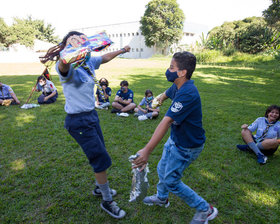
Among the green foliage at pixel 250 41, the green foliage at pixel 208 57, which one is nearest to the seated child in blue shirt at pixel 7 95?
the green foliage at pixel 208 57

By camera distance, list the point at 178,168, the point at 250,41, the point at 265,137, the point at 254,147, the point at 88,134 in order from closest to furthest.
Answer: the point at 178,168
the point at 88,134
the point at 254,147
the point at 265,137
the point at 250,41

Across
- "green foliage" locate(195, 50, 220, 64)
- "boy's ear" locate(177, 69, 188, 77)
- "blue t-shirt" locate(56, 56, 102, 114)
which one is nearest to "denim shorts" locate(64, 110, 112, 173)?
"blue t-shirt" locate(56, 56, 102, 114)

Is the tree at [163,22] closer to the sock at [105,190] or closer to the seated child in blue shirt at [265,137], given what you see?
A: the seated child in blue shirt at [265,137]

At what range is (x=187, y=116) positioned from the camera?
184 cm

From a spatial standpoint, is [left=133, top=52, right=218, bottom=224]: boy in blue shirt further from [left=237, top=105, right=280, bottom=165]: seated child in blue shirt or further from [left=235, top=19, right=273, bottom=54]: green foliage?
[left=235, top=19, right=273, bottom=54]: green foliage

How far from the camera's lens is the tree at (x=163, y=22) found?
135 ft

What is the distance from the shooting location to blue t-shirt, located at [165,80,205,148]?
1.71 meters

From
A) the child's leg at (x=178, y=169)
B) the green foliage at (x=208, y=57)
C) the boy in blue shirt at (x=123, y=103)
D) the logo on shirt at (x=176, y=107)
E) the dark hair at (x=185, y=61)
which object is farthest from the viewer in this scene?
the green foliage at (x=208, y=57)

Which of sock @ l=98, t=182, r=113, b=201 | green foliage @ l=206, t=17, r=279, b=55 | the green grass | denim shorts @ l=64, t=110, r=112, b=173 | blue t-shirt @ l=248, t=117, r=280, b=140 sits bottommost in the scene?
the green grass

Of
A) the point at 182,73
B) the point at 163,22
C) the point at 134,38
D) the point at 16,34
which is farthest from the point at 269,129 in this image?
the point at 134,38

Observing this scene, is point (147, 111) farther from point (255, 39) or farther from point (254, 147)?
point (255, 39)

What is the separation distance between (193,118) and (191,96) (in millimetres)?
255

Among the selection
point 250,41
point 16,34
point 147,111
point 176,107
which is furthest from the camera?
point 16,34

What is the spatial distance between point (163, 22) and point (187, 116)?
45611 millimetres
